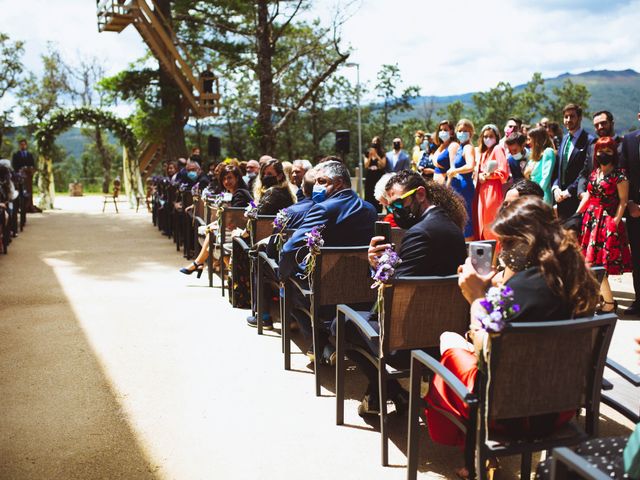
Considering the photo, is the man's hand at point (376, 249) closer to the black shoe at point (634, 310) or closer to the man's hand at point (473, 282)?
the man's hand at point (473, 282)

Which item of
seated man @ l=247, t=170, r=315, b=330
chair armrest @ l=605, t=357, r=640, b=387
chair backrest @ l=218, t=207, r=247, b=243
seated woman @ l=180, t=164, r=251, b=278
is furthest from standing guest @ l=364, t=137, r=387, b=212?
chair armrest @ l=605, t=357, r=640, b=387

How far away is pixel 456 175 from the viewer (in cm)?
864

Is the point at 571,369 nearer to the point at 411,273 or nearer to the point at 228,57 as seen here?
the point at 411,273

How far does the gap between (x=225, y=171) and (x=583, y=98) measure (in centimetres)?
5208

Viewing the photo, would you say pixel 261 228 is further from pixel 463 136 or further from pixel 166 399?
pixel 463 136

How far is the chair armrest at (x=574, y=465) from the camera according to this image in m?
1.73

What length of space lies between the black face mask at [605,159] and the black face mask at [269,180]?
3.17 metres

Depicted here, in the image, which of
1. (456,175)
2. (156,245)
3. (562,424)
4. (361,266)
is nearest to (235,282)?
(361,266)

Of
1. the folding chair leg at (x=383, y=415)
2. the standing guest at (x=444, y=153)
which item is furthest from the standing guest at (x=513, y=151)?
the folding chair leg at (x=383, y=415)

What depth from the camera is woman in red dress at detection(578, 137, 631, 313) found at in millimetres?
5922

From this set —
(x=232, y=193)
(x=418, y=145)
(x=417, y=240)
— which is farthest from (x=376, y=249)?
(x=418, y=145)

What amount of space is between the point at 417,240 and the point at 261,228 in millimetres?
3185

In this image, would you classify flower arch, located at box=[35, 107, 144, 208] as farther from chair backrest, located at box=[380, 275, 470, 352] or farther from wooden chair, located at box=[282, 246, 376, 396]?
chair backrest, located at box=[380, 275, 470, 352]

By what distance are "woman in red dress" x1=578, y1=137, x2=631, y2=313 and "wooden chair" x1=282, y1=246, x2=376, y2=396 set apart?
2685 millimetres
